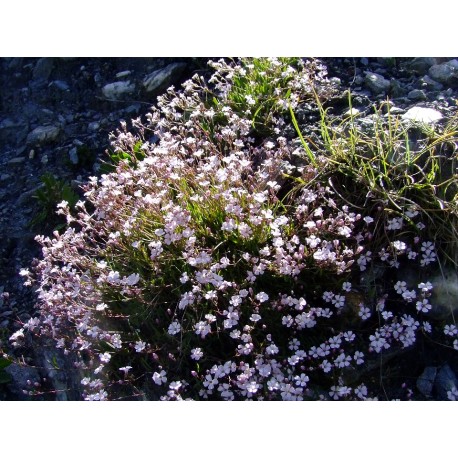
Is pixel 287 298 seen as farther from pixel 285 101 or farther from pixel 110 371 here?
pixel 285 101

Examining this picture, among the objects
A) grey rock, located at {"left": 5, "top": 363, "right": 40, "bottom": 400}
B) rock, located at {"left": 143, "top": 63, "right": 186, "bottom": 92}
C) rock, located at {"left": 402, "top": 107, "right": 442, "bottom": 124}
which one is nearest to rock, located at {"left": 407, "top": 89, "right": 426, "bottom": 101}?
rock, located at {"left": 402, "top": 107, "right": 442, "bottom": 124}

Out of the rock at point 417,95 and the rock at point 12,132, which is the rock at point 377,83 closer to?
the rock at point 417,95

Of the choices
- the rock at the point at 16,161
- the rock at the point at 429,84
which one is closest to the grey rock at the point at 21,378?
the rock at the point at 16,161

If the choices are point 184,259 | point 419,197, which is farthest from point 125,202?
point 419,197

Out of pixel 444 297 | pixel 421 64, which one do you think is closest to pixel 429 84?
pixel 421 64

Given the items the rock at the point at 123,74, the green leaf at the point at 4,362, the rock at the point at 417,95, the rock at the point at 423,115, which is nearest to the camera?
the green leaf at the point at 4,362

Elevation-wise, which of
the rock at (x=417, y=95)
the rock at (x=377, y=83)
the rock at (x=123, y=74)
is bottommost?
the rock at (x=417, y=95)

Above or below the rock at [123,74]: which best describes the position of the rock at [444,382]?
below
